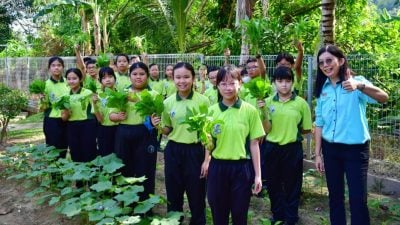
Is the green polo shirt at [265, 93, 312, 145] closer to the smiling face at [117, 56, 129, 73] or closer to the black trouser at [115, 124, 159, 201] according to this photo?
the black trouser at [115, 124, 159, 201]

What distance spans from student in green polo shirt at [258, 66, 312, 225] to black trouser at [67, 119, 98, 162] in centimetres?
242

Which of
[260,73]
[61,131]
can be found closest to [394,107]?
[260,73]

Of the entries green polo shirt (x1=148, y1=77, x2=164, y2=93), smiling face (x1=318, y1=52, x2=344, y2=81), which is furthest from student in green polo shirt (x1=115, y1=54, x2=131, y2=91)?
smiling face (x1=318, y1=52, x2=344, y2=81)

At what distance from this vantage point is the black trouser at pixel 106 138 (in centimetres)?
A: 570

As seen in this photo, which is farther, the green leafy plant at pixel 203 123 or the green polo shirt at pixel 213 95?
the green polo shirt at pixel 213 95

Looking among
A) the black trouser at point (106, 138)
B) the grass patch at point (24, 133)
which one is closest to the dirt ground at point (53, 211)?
the black trouser at point (106, 138)

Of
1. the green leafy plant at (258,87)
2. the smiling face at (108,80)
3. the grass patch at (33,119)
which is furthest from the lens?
the grass patch at (33,119)

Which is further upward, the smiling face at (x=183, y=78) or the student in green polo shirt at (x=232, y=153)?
the smiling face at (x=183, y=78)

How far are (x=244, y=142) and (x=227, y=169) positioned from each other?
267mm

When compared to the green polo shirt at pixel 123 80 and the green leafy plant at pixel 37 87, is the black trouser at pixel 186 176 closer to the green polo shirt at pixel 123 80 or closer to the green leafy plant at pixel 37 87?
the green polo shirt at pixel 123 80

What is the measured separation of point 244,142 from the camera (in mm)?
3756

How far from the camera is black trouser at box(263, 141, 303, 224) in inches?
186

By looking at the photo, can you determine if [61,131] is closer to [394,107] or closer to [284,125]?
[284,125]

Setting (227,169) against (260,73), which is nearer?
(227,169)
